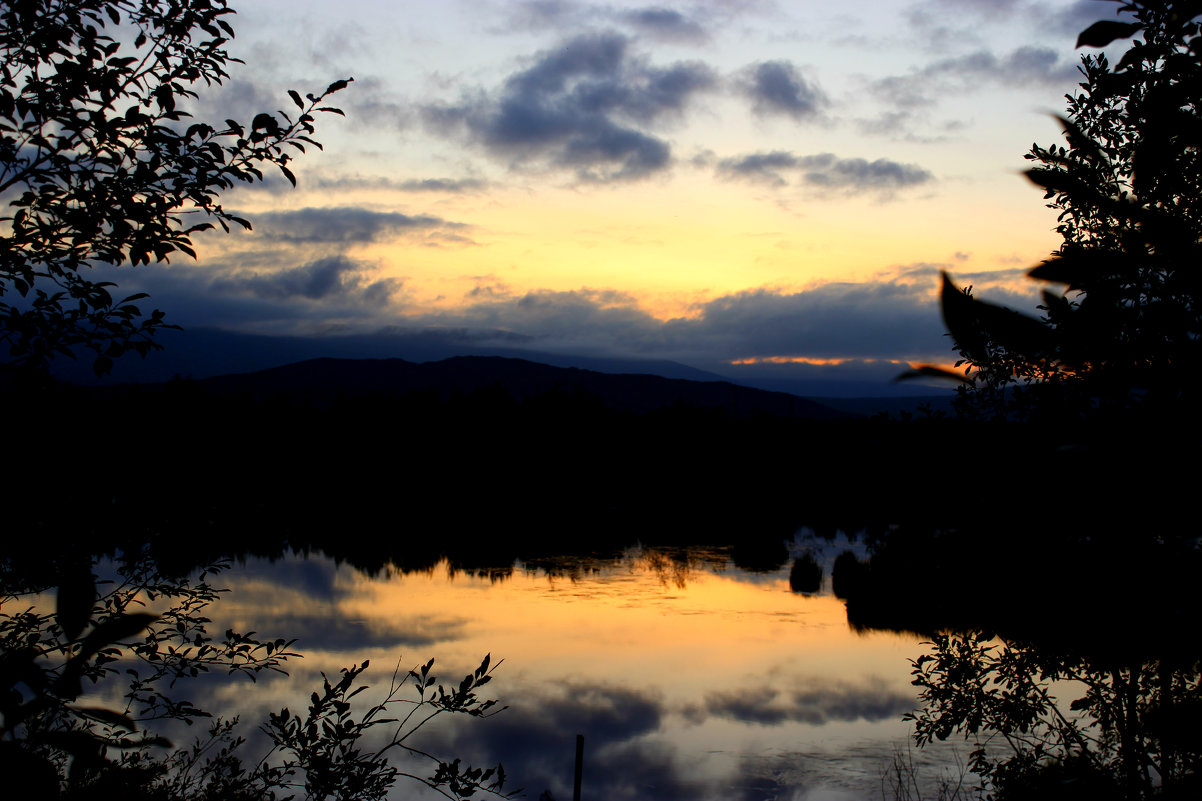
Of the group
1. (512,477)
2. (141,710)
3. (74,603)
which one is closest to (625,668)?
(141,710)

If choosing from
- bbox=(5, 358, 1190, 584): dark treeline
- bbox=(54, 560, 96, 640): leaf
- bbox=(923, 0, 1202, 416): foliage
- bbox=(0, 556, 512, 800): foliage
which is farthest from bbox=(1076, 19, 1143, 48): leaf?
bbox=(54, 560, 96, 640): leaf

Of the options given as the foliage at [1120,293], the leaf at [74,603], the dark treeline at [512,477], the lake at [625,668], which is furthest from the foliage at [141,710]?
the lake at [625,668]

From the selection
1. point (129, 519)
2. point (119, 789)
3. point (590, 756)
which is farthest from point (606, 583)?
point (119, 789)

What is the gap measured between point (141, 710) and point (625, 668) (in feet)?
60.1

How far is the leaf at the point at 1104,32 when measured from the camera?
158 cm

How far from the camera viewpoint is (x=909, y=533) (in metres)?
5.58

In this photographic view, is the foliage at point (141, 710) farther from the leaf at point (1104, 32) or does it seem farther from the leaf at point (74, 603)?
the leaf at point (1104, 32)

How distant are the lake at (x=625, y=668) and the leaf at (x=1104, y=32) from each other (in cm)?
1667

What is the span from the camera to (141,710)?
8852 mm

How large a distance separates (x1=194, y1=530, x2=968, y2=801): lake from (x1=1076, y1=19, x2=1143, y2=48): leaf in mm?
16672

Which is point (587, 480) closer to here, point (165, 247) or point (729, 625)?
point (729, 625)

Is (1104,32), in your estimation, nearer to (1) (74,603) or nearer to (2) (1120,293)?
(2) (1120,293)

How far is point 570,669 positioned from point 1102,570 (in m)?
24.6

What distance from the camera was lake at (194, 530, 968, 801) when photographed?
62.7ft
